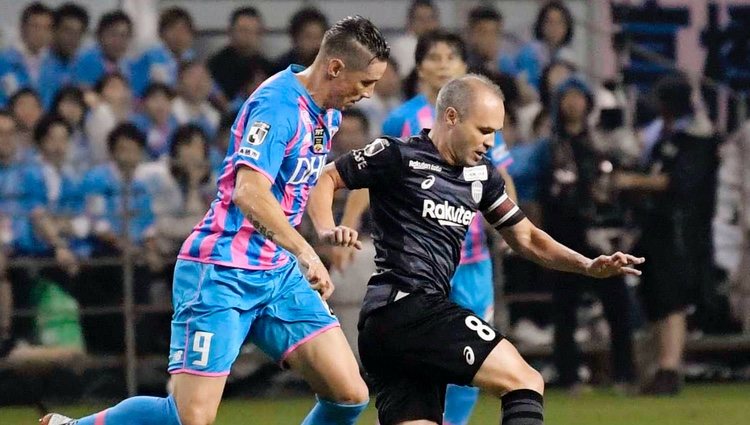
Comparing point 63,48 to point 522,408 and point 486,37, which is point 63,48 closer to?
point 486,37

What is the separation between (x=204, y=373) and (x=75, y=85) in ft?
25.1

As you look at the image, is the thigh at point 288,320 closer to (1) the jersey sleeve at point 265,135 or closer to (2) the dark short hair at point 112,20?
(1) the jersey sleeve at point 265,135

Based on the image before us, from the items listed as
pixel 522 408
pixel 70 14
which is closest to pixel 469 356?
pixel 522 408

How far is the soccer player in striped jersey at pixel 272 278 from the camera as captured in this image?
283 inches

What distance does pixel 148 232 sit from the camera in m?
13.5

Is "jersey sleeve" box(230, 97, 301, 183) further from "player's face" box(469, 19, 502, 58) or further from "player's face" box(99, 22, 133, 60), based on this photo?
"player's face" box(99, 22, 133, 60)

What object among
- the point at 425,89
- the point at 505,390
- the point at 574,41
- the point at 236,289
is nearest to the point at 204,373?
the point at 236,289

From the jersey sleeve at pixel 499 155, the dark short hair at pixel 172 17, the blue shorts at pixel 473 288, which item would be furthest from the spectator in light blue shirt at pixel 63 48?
the blue shorts at pixel 473 288

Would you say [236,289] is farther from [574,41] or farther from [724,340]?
[574,41]

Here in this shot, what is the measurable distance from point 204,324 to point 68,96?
694 cm

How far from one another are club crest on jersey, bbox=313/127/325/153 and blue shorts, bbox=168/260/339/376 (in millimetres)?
594

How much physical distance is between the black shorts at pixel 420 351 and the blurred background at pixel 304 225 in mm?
4931

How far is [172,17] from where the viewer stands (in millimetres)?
14797

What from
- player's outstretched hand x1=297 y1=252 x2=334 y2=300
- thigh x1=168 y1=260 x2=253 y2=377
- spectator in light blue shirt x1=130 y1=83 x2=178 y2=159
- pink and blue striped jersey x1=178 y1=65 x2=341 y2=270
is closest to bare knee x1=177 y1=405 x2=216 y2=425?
thigh x1=168 y1=260 x2=253 y2=377
